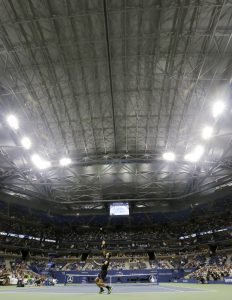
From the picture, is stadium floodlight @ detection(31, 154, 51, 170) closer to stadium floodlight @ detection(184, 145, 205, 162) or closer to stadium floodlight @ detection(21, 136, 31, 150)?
stadium floodlight @ detection(21, 136, 31, 150)

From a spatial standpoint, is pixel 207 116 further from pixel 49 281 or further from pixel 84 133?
pixel 49 281

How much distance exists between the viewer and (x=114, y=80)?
29938 mm

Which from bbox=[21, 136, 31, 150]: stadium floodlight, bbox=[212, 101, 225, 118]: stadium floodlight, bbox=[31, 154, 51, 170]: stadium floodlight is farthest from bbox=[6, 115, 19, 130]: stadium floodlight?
bbox=[212, 101, 225, 118]: stadium floodlight

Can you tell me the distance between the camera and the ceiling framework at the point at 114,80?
23.0 meters

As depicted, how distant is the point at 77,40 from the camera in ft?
84.1

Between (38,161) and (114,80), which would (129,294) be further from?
(38,161)

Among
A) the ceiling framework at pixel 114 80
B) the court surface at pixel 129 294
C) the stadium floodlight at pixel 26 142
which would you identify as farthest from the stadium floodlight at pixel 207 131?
the stadium floodlight at pixel 26 142

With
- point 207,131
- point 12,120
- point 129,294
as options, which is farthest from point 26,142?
point 129,294

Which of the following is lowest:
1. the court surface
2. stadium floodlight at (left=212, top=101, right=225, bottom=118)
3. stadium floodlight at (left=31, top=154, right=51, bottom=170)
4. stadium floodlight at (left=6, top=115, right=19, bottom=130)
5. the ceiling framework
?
the court surface

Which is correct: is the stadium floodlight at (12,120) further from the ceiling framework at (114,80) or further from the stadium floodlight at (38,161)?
the stadium floodlight at (38,161)

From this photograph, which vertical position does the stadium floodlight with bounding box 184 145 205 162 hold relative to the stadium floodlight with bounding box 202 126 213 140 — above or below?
above

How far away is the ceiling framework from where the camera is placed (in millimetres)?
23047

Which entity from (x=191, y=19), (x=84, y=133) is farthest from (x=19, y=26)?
(x=84, y=133)

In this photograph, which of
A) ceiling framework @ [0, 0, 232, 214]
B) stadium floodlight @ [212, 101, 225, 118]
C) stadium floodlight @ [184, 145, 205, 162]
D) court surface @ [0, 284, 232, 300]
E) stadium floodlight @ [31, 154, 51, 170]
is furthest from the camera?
stadium floodlight @ [31, 154, 51, 170]
